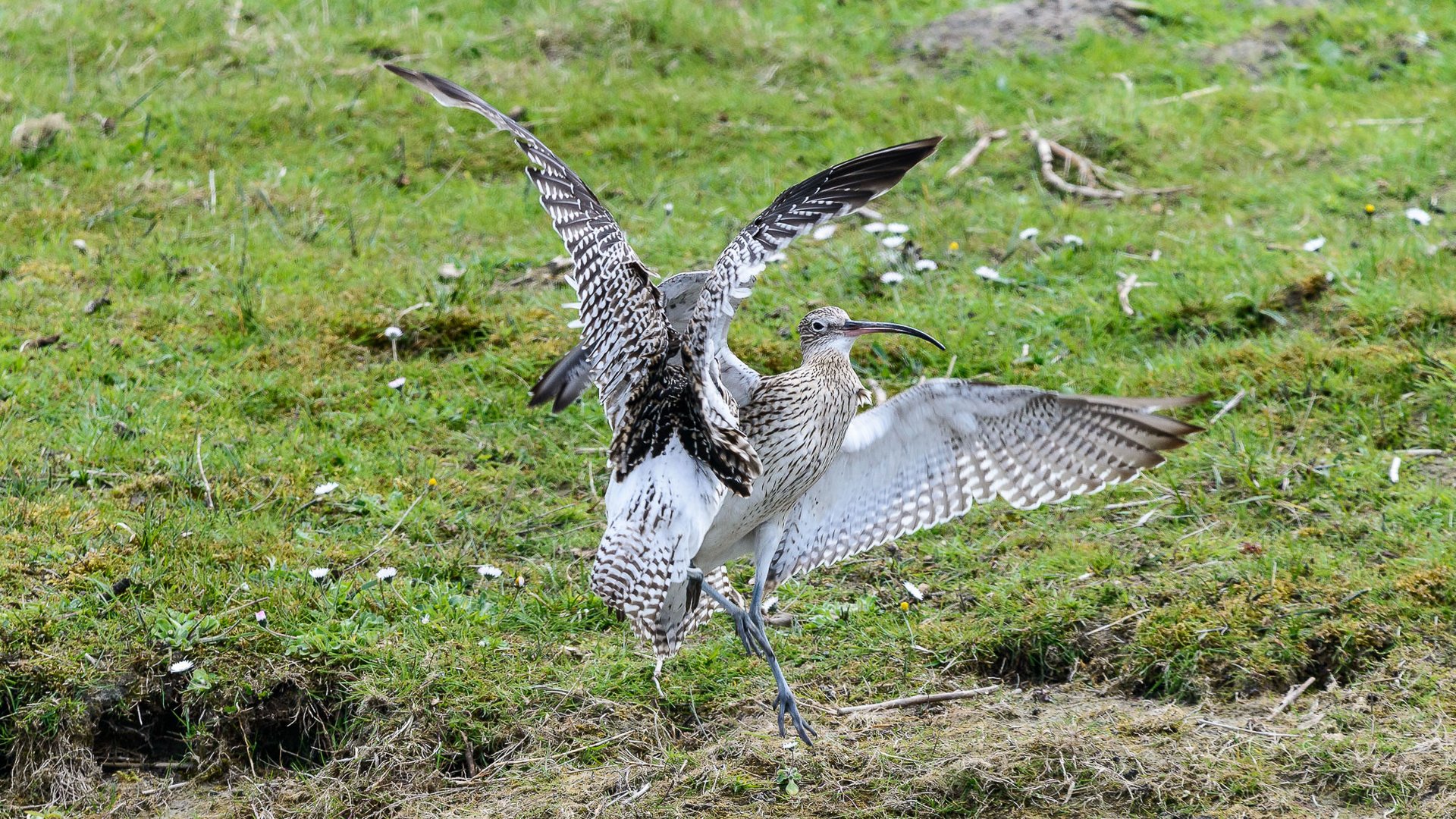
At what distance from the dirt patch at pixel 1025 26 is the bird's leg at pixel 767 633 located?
578cm

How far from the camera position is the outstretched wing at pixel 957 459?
523 centimetres

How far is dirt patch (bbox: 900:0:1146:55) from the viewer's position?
33.7ft

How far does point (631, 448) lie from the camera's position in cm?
486

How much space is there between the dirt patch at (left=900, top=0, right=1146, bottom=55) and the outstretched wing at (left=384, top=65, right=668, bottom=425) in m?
5.83

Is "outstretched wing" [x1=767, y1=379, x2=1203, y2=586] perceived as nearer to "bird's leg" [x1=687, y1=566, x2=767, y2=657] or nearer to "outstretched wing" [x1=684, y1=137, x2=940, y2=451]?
"bird's leg" [x1=687, y1=566, x2=767, y2=657]

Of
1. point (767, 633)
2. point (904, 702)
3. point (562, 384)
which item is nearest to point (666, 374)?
point (562, 384)

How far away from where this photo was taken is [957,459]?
5520 mm

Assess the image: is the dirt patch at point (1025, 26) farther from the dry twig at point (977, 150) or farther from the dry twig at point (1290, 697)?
the dry twig at point (1290, 697)

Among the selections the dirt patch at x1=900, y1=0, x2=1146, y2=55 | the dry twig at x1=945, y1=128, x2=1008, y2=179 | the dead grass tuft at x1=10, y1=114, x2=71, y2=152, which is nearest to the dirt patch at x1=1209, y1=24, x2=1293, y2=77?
the dirt patch at x1=900, y1=0, x2=1146, y2=55

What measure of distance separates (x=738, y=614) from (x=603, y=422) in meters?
1.98

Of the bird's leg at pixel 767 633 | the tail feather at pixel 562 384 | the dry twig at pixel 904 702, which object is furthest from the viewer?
the tail feather at pixel 562 384

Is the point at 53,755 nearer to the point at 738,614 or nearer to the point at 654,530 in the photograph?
the point at 654,530

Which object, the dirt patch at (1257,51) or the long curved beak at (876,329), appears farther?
the dirt patch at (1257,51)

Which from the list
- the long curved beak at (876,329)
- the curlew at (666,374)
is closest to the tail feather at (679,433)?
the curlew at (666,374)
